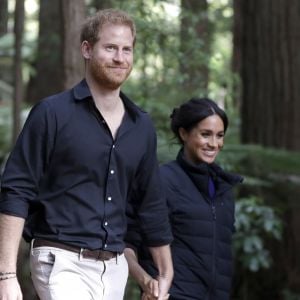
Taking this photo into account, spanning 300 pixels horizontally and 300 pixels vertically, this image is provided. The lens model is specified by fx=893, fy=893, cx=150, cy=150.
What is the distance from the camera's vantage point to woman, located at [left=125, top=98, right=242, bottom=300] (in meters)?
5.45

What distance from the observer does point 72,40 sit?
26.0 feet

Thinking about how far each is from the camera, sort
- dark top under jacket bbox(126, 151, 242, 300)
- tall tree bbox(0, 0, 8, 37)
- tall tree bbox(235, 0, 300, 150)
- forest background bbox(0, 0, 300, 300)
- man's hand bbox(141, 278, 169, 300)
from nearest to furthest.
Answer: man's hand bbox(141, 278, 169, 300)
dark top under jacket bbox(126, 151, 242, 300)
forest background bbox(0, 0, 300, 300)
tall tree bbox(0, 0, 8, 37)
tall tree bbox(235, 0, 300, 150)

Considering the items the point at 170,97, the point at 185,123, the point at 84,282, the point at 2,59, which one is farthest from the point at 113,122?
the point at 2,59

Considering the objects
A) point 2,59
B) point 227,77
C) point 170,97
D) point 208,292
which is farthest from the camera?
point 2,59

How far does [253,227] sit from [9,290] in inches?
205

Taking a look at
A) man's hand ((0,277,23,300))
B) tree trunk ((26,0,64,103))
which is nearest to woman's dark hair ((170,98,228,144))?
man's hand ((0,277,23,300))

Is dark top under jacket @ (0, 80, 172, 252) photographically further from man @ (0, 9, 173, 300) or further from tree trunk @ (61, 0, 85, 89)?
tree trunk @ (61, 0, 85, 89)

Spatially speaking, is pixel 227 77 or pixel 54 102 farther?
pixel 227 77

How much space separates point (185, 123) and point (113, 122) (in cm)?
128

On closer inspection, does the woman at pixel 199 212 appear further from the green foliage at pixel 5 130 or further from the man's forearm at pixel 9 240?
the green foliage at pixel 5 130

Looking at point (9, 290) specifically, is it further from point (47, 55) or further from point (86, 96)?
point (47, 55)

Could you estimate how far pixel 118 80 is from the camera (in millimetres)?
4551

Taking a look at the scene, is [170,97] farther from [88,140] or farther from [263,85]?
[88,140]

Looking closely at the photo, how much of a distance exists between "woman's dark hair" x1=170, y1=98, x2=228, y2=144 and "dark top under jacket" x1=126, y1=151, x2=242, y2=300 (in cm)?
32
